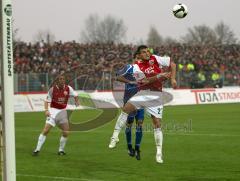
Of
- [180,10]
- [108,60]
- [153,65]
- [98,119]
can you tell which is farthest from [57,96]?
[108,60]

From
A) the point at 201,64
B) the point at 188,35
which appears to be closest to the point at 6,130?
the point at 201,64

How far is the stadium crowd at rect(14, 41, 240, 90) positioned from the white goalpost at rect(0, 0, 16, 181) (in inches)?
1254

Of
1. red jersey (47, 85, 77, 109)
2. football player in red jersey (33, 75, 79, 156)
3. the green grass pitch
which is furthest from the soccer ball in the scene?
red jersey (47, 85, 77, 109)

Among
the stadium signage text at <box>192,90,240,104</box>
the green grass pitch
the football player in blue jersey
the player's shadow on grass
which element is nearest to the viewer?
the green grass pitch

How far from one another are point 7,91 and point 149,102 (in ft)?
29.1

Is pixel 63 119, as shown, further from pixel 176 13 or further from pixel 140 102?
pixel 176 13

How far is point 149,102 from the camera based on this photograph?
47.9 feet

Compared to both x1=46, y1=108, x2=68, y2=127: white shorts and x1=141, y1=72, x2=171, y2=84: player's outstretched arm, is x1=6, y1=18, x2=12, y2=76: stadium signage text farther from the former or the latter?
x1=46, y1=108, x2=68, y2=127: white shorts

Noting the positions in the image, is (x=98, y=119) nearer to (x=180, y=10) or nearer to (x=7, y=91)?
(x=180, y=10)

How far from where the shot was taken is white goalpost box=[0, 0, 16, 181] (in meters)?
5.86

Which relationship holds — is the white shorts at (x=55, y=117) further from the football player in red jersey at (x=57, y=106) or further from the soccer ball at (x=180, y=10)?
the soccer ball at (x=180, y=10)

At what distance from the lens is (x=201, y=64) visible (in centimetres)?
4959

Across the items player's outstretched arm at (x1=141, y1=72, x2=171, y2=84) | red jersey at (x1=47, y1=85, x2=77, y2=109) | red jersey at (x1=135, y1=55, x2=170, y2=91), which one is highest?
red jersey at (x1=135, y1=55, x2=170, y2=91)

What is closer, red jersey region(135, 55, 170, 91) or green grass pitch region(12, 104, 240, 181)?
green grass pitch region(12, 104, 240, 181)
